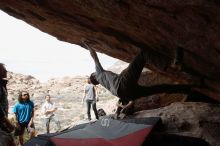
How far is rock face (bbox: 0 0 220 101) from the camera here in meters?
6.34

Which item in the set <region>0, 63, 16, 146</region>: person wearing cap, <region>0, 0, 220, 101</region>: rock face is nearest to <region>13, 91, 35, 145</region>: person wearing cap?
<region>0, 0, 220, 101</region>: rock face

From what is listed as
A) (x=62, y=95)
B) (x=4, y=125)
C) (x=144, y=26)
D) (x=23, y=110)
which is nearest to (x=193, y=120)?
(x=144, y=26)

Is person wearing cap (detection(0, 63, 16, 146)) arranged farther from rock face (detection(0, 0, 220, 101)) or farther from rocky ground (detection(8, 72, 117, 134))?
rocky ground (detection(8, 72, 117, 134))

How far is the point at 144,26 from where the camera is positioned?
770 cm

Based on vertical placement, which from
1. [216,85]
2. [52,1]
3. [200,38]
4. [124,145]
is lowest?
[124,145]

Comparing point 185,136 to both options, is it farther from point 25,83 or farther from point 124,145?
point 25,83

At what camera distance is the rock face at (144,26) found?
6.34m

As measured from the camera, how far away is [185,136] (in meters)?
7.83

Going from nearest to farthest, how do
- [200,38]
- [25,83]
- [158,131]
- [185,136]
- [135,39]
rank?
[200,38]
[185,136]
[158,131]
[135,39]
[25,83]

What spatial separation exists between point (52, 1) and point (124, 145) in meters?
3.09

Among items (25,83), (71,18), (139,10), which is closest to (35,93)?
(25,83)

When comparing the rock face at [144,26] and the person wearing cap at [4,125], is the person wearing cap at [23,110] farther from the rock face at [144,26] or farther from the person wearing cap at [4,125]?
the person wearing cap at [4,125]

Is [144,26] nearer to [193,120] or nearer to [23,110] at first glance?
[193,120]

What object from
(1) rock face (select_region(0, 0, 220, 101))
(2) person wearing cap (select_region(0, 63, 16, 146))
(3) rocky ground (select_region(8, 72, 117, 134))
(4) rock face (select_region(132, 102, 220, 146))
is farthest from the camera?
(3) rocky ground (select_region(8, 72, 117, 134))
